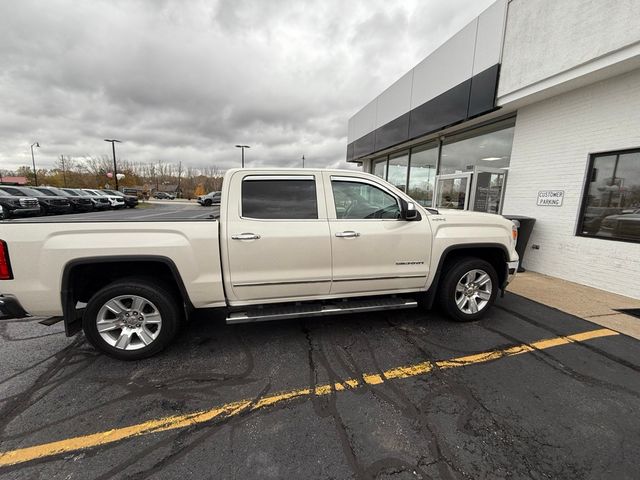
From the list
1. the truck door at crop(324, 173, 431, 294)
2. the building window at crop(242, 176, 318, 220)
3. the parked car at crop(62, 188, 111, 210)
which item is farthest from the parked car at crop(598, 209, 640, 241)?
the parked car at crop(62, 188, 111, 210)

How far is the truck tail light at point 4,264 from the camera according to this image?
2489 millimetres

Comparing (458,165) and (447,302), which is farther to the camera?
(458,165)

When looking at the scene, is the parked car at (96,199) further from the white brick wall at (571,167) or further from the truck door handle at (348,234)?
the white brick wall at (571,167)

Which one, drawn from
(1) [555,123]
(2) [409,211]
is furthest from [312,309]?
(1) [555,123]

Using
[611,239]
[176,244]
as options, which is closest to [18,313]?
[176,244]

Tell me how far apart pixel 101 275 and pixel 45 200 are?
21112mm

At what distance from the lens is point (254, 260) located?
2982 millimetres

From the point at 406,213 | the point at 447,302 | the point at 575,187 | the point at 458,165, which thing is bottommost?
the point at 447,302

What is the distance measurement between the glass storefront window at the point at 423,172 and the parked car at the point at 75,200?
76.5ft

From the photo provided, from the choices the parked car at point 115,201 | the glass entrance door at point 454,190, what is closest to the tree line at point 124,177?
the parked car at point 115,201

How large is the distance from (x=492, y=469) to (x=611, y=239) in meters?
5.79

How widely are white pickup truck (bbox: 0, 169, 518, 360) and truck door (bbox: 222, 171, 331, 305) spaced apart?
0.01 meters

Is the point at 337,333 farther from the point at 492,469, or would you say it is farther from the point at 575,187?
the point at 575,187

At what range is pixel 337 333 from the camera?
351 cm
